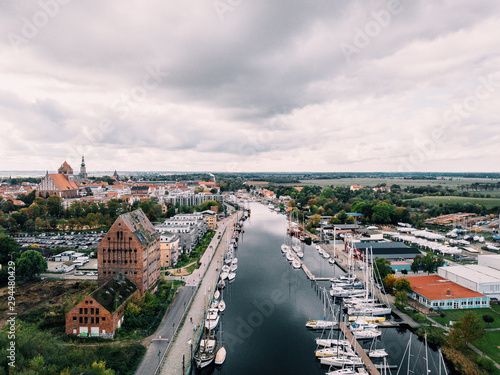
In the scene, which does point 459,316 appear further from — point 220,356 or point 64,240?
point 64,240

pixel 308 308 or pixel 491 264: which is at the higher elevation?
pixel 491 264

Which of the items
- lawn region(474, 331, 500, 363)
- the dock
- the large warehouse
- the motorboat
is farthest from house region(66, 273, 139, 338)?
the large warehouse

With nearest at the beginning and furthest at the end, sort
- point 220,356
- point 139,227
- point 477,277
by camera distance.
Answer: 1. point 220,356
2. point 139,227
3. point 477,277

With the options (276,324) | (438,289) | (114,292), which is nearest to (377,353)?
(276,324)

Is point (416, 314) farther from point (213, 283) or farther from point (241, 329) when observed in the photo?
point (213, 283)

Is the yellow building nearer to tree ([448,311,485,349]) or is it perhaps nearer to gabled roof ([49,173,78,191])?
tree ([448,311,485,349])

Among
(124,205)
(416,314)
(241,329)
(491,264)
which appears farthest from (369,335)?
(124,205)
